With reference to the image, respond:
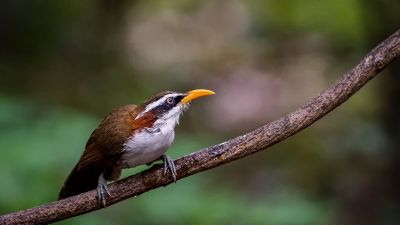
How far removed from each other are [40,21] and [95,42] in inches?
38.6

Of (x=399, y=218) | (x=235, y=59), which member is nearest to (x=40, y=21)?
(x=235, y=59)

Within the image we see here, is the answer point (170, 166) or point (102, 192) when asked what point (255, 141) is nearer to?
point (170, 166)

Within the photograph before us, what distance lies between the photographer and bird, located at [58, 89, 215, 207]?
328 cm

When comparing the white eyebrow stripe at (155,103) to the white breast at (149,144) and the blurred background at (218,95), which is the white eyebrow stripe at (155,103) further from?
the blurred background at (218,95)

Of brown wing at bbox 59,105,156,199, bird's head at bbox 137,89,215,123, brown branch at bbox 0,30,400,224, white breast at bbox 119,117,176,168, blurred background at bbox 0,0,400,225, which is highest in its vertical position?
blurred background at bbox 0,0,400,225

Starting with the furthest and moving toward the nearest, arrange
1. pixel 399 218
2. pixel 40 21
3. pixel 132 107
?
pixel 40 21
pixel 399 218
pixel 132 107

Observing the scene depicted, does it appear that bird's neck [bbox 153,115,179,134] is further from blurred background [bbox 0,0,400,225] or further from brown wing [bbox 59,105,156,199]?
blurred background [bbox 0,0,400,225]

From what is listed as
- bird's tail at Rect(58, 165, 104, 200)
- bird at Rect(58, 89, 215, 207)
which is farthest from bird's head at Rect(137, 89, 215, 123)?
bird's tail at Rect(58, 165, 104, 200)

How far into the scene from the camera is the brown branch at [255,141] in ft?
9.30

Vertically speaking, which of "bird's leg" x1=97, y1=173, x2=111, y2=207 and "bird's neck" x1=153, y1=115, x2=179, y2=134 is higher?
"bird's neck" x1=153, y1=115, x2=179, y2=134

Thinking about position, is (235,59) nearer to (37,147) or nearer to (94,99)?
(94,99)

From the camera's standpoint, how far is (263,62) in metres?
9.77

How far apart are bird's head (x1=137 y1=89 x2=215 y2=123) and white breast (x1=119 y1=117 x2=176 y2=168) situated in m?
0.04

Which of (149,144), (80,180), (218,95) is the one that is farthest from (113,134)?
(218,95)
